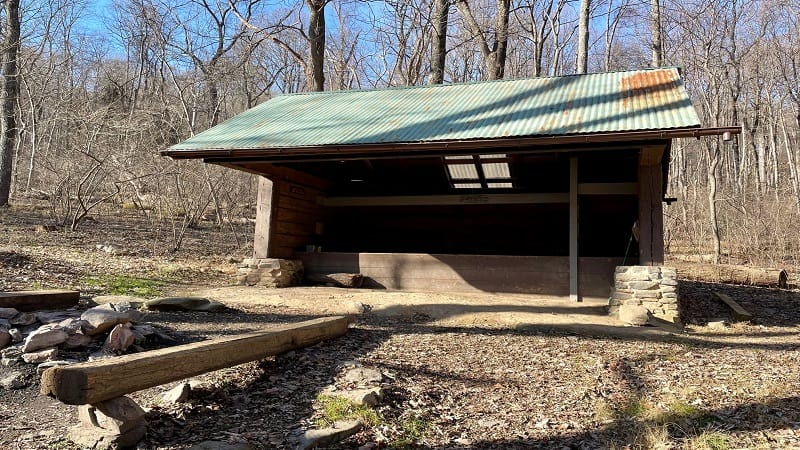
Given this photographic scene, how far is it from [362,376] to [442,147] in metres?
4.81

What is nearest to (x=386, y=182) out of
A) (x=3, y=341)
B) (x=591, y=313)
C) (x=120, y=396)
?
(x=591, y=313)

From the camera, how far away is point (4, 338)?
424 cm

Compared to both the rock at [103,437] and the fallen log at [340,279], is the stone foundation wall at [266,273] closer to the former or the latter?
the fallen log at [340,279]

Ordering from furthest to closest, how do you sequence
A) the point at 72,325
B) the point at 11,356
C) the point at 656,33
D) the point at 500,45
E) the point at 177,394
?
1. the point at 656,33
2. the point at 500,45
3. the point at 72,325
4. the point at 11,356
5. the point at 177,394

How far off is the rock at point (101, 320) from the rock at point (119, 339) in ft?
0.57

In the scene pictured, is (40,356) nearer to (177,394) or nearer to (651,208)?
(177,394)

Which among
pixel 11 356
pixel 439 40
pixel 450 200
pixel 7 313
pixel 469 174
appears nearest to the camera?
pixel 11 356

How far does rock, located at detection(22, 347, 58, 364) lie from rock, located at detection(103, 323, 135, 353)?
0.35 meters

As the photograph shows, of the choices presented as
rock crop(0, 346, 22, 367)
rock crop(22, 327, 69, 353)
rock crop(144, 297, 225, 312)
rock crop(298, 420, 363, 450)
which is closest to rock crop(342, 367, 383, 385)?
rock crop(298, 420, 363, 450)

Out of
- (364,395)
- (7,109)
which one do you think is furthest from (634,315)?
(7,109)

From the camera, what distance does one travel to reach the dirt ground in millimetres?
3371

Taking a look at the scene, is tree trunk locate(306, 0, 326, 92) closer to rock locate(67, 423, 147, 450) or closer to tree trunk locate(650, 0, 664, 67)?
tree trunk locate(650, 0, 664, 67)

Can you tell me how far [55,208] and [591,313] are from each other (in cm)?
1445

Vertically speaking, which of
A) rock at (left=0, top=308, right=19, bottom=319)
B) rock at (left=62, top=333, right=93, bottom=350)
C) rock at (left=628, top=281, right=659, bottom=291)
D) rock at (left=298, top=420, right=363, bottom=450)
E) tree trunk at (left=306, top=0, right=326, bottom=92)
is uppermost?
tree trunk at (left=306, top=0, right=326, bottom=92)
